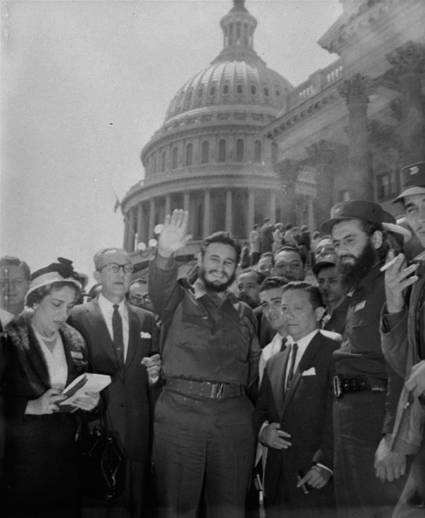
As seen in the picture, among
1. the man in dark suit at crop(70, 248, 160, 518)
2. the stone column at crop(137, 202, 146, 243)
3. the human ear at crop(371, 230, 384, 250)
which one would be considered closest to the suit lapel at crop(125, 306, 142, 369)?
the man in dark suit at crop(70, 248, 160, 518)

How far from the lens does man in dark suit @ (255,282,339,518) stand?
4.21 meters

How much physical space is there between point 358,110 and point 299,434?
16805 mm

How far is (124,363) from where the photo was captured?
498 cm

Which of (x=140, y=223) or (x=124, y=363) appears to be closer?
(x=124, y=363)

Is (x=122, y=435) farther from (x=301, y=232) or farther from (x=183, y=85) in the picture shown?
(x=183, y=85)

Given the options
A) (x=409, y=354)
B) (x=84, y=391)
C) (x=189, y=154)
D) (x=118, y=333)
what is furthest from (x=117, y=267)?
(x=189, y=154)

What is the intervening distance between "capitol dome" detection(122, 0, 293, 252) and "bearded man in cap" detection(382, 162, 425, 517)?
176 ft

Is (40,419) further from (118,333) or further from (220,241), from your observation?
(220,241)

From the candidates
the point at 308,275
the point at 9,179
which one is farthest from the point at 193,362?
the point at 308,275

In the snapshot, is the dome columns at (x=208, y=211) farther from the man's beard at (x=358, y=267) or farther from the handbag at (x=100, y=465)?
the handbag at (x=100, y=465)

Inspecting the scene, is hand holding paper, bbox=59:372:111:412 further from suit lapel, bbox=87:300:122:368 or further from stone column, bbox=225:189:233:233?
stone column, bbox=225:189:233:233

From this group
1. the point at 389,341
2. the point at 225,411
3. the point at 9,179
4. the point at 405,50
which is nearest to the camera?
the point at 389,341

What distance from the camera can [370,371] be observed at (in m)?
3.97

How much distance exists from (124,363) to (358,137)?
52.5 feet
